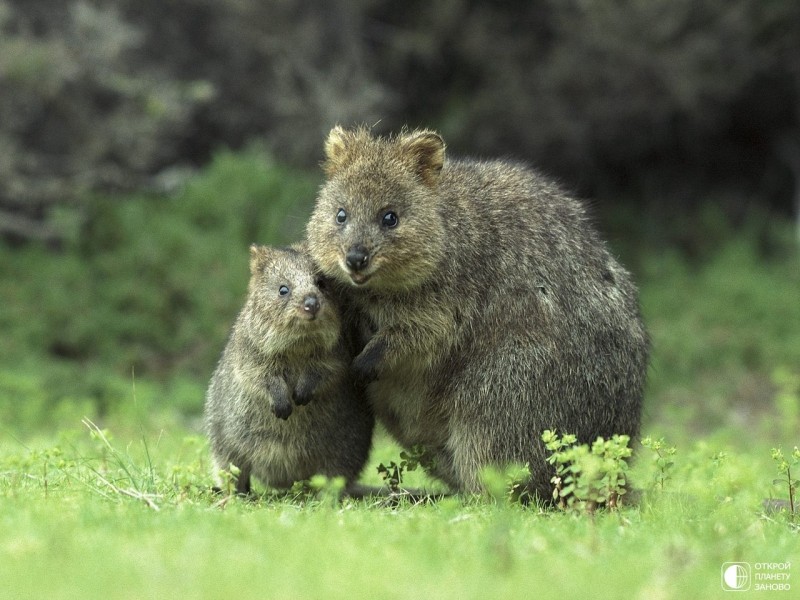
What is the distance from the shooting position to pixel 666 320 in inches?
736

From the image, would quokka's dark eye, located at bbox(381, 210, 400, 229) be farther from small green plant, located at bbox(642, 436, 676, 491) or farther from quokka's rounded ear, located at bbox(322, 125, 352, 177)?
small green plant, located at bbox(642, 436, 676, 491)

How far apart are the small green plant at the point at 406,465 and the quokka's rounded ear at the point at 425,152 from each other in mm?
1976

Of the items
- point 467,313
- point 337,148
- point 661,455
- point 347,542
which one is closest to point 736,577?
point 347,542

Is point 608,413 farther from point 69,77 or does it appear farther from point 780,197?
point 780,197

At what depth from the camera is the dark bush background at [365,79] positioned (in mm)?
17172

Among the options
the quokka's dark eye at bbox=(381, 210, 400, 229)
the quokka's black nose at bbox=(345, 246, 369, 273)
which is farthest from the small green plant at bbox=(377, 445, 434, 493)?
the quokka's dark eye at bbox=(381, 210, 400, 229)

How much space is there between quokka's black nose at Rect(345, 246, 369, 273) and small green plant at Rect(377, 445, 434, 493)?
1.45 m

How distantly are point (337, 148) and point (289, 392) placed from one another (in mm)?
1928

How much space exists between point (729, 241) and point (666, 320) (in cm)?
351

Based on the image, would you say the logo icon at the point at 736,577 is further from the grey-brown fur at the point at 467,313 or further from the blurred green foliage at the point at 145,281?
the blurred green foliage at the point at 145,281

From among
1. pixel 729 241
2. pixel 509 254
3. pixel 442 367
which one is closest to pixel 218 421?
pixel 442 367

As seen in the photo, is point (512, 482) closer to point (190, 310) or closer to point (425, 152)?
point (425, 152)

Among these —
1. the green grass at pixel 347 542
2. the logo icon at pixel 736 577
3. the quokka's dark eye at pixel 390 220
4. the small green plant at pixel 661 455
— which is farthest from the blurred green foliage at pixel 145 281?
the logo icon at pixel 736 577

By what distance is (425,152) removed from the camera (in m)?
8.55
